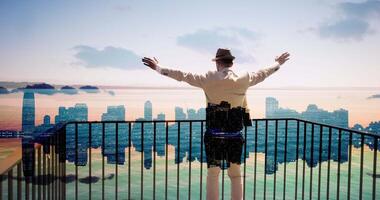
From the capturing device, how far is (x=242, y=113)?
11.9ft

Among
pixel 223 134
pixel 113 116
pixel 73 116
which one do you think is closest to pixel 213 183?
pixel 223 134

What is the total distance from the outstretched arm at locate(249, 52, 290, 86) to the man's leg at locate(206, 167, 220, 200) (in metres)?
0.92

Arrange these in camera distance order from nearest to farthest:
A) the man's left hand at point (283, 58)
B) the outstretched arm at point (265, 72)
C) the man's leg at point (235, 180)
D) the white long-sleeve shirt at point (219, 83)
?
the white long-sleeve shirt at point (219, 83) → the outstretched arm at point (265, 72) → the man's leg at point (235, 180) → the man's left hand at point (283, 58)

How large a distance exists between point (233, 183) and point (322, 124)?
125 centimetres

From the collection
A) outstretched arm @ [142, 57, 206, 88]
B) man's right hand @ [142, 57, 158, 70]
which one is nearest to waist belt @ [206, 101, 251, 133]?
outstretched arm @ [142, 57, 206, 88]

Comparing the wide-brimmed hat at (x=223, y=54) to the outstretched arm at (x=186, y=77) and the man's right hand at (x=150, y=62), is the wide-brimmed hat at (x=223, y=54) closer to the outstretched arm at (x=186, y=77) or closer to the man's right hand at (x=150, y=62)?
the outstretched arm at (x=186, y=77)

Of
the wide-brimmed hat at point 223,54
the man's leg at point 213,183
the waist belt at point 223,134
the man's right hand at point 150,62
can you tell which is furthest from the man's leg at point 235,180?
the man's right hand at point 150,62

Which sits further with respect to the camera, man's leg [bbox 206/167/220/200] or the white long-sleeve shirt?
man's leg [bbox 206/167/220/200]

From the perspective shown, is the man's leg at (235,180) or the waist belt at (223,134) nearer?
the waist belt at (223,134)

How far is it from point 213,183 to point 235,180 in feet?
0.72

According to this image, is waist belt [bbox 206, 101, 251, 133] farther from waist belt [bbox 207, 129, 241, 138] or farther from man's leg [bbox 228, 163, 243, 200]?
man's leg [bbox 228, 163, 243, 200]

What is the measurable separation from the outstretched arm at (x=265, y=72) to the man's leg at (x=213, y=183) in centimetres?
92

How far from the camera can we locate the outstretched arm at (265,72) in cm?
360

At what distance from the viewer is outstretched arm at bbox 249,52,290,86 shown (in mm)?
3596
